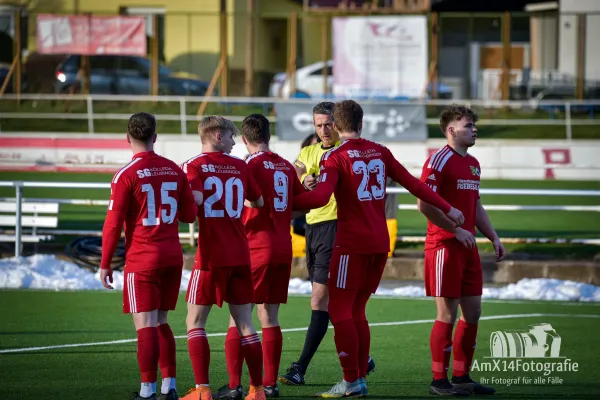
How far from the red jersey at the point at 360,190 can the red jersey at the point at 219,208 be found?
1.77 feet

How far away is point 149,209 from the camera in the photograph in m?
7.20

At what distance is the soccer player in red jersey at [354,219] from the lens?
7613 millimetres

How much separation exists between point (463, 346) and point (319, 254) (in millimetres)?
1396

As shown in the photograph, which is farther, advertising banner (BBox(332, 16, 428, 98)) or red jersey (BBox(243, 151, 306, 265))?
advertising banner (BBox(332, 16, 428, 98))

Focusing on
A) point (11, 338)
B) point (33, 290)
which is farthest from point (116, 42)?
point (11, 338)

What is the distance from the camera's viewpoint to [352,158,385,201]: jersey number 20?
7633 mm

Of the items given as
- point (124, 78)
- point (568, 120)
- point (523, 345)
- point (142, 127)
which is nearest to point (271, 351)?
point (142, 127)

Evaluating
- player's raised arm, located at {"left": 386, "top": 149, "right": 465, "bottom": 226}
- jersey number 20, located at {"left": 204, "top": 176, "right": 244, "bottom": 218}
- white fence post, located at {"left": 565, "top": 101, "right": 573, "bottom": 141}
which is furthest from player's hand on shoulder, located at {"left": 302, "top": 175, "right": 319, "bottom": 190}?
white fence post, located at {"left": 565, "top": 101, "right": 573, "bottom": 141}

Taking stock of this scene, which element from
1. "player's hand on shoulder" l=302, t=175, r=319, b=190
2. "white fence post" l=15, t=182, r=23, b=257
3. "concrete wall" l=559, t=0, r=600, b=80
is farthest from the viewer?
"concrete wall" l=559, t=0, r=600, b=80

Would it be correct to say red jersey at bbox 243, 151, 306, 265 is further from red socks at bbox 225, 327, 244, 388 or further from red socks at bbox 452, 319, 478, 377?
red socks at bbox 452, 319, 478, 377

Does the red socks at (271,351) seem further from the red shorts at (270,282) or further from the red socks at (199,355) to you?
the red socks at (199,355)

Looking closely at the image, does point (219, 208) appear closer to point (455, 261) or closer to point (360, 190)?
point (360, 190)

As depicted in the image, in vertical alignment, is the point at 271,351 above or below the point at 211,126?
below

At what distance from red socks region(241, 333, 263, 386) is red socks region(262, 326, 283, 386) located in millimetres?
390
